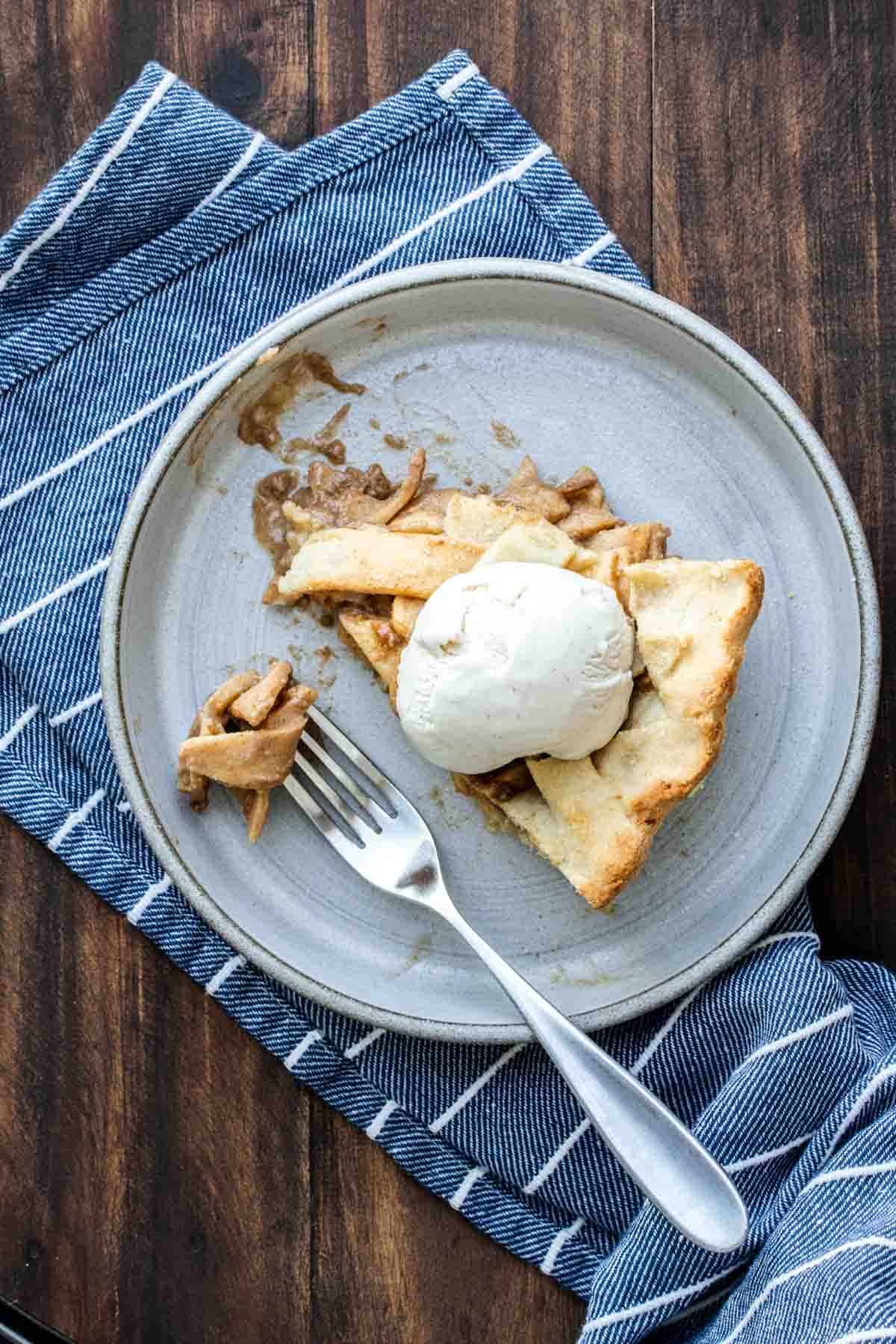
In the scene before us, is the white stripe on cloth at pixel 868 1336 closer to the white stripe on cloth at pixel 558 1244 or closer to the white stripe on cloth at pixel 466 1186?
the white stripe on cloth at pixel 558 1244

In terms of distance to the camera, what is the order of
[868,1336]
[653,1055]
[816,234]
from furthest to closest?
[816,234] < [653,1055] < [868,1336]

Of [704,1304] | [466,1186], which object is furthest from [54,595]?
[704,1304]

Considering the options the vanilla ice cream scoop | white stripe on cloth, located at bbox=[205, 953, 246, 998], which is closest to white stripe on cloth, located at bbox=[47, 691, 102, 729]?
white stripe on cloth, located at bbox=[205, 953, 246, 998]

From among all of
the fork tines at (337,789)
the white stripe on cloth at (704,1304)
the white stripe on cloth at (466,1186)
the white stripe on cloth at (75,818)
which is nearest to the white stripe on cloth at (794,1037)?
the white stripe on cloth at (704,1304)

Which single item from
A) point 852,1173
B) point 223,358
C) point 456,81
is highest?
point 456,81

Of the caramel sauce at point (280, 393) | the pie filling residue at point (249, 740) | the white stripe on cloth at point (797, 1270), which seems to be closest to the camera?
the white stripe on cloth at point (797, 1270)

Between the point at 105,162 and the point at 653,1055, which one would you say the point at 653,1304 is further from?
the point at 105,162
